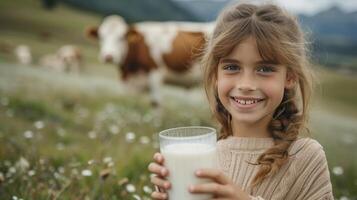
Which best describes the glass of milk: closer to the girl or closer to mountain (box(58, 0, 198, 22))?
the girl

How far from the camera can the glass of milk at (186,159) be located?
4.20ft

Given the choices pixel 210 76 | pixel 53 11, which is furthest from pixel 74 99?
pixel 210 76

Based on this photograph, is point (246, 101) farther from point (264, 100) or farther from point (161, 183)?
point (161, 183)

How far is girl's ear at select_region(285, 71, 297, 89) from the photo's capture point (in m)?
1.75

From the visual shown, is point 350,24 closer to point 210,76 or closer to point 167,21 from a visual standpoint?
point 167,21

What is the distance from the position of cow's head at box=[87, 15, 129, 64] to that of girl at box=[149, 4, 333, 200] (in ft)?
14.4

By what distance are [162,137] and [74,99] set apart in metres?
4.16

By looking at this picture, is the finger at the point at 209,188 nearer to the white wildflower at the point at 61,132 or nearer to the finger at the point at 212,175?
the finger at the point at 212,175

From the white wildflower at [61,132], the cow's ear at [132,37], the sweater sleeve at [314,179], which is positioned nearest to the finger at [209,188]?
the sweater sleeve at [314,179]

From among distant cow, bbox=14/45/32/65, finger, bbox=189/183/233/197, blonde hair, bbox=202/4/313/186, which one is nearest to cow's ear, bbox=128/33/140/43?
distant cow, bbox=14/45/32/65

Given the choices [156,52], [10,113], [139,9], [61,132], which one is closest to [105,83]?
[156,52]

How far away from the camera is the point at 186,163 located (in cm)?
128

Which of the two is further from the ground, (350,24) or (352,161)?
(350,24)

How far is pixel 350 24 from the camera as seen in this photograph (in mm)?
5926
